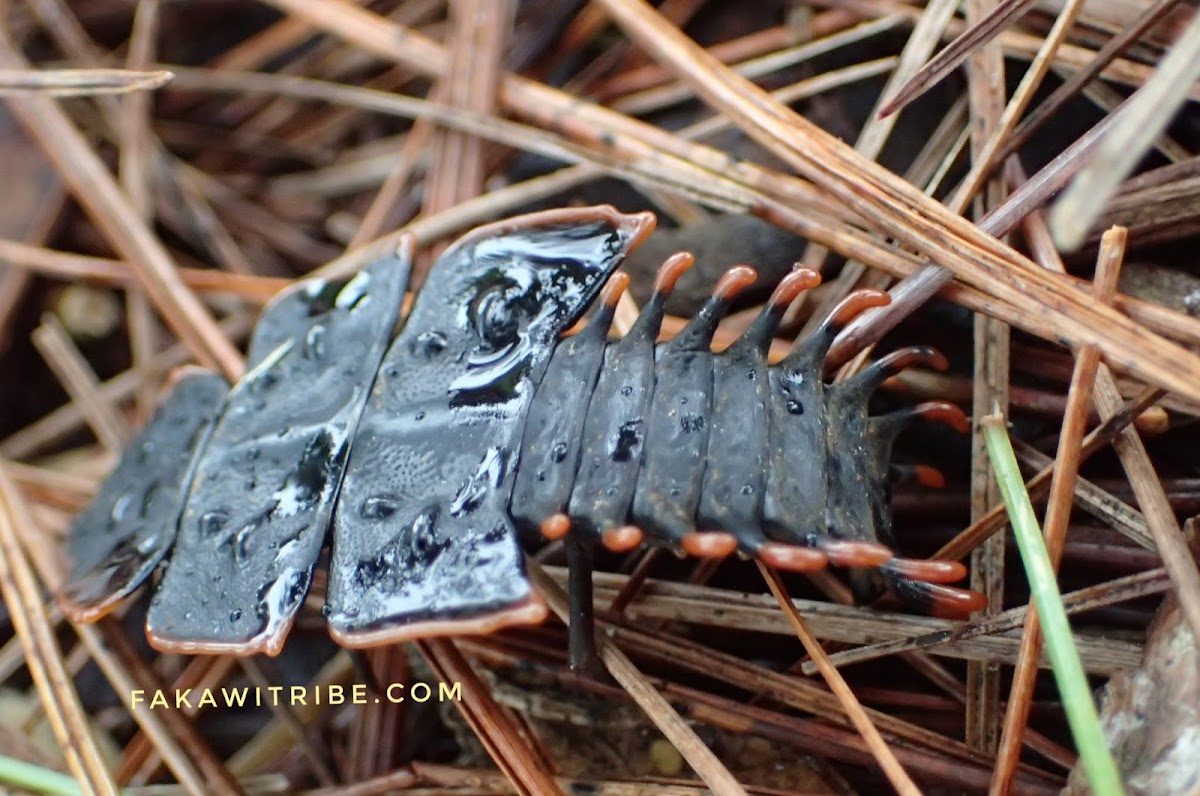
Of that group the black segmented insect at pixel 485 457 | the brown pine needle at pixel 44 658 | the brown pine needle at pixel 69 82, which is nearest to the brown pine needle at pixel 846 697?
the black segmented insect at pixel 485 457

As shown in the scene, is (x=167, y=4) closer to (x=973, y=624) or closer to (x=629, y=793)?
(x=629, y=793)

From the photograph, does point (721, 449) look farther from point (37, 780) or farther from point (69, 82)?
point (69, 82)

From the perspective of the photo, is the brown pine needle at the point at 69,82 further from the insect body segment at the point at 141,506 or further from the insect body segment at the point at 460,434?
the insect body segment at the point at 460,434

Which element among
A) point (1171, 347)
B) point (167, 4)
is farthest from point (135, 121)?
point (1171, 347)

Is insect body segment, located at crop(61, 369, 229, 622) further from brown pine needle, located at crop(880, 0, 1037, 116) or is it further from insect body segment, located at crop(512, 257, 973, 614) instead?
brown pine needle, located at crop(880, 0, 1037, 116)

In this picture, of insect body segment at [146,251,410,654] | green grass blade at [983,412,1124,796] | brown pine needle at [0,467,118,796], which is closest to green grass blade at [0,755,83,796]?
brown pine needle at [0,467,118,796]

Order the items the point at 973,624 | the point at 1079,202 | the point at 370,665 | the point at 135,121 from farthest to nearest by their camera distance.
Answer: the point at 135,121 → the point at 370,665 → the point at 973,624 → the point at 1079,202
